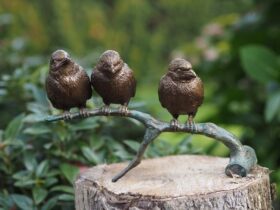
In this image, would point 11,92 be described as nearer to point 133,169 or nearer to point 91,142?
point 91,142

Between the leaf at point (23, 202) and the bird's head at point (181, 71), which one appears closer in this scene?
the bird's head at point (181, 71)

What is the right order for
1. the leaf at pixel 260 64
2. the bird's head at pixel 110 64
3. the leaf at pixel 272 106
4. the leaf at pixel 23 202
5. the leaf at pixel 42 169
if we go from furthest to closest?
the leaf at pixel 260 64 → the leaf at pixel 272 106 → the leaf at pixel 42 169 → the leaf at pixel 23 202 → the bird's head at pixel 110 64

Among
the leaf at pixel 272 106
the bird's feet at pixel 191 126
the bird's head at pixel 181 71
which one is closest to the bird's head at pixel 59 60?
the bird's head at pixel 181 71

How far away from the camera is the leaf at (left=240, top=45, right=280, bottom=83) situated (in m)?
3.22

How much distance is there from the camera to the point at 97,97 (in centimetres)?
271

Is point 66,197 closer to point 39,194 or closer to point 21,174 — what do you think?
point 39,194

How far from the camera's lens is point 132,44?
24.1 ft

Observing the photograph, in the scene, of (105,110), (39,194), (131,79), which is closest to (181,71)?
(131,79)

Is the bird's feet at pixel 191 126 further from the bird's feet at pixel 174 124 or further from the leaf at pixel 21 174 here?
the leaf at pixel 21 174

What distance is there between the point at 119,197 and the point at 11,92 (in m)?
1.15

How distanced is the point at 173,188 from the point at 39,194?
1.81ft

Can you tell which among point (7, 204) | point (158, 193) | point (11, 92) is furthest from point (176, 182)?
point (11, 92)

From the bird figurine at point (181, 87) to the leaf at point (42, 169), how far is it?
584 mm

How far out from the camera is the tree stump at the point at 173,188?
1911mm
